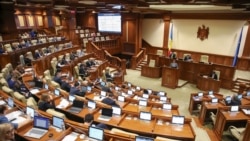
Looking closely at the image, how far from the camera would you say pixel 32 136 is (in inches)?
121

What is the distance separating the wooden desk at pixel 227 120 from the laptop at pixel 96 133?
12.2 feet

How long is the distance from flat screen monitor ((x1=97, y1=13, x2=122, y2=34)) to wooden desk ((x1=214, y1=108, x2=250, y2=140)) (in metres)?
9.71

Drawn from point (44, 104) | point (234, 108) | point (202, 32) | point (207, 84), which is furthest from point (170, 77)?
point (44, 104)

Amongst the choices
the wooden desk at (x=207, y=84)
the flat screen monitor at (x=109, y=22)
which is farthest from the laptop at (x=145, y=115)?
the flat screen monitor at (x=109, y=22)

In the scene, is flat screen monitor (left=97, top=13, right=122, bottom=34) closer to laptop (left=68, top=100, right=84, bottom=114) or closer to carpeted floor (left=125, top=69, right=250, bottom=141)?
carpeted floor (left=125, top=69, right=250, bottom=141)

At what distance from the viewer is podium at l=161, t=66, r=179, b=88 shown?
9.34m

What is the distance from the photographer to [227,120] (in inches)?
198

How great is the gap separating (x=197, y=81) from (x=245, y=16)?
160 inches

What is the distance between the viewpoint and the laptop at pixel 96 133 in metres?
2.95

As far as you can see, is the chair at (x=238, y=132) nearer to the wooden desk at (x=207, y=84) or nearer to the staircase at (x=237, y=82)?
the wooden desk at (x=207, y=84)

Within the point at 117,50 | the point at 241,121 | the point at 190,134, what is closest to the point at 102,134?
the point at 190,134

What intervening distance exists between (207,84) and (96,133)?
7403 millimetres

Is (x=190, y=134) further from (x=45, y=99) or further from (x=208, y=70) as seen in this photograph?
(x=208, y=70)

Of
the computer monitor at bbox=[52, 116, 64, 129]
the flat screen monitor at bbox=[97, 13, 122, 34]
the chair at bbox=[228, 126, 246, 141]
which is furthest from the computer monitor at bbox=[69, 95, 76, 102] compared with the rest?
A: the flat screen monitor at bbox=[97, 13, 122, 34]
